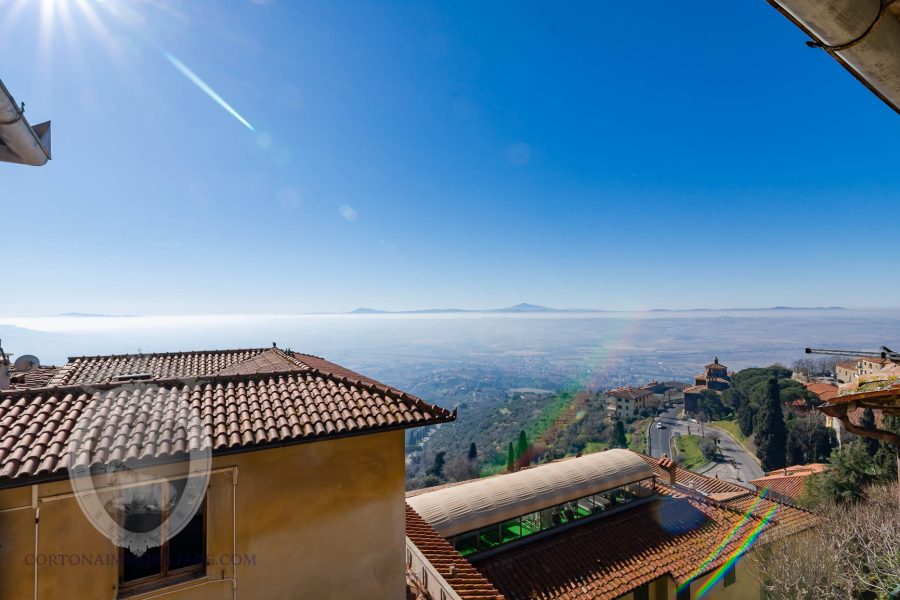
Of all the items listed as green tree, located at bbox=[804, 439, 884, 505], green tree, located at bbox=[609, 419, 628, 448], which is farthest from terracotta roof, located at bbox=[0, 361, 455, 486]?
green tree, located at bbox=[609, 419, 628, 448]

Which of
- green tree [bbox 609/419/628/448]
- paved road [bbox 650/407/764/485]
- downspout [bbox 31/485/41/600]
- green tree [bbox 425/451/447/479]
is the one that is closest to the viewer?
downspout [bbox 31/485/41/600]

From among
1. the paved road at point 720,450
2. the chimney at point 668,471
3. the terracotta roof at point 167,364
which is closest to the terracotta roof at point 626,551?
the chimney at point 668,471

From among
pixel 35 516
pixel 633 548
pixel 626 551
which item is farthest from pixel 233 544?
pixel 633 548

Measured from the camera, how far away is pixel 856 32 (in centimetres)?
178

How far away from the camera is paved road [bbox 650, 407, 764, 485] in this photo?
36.1m

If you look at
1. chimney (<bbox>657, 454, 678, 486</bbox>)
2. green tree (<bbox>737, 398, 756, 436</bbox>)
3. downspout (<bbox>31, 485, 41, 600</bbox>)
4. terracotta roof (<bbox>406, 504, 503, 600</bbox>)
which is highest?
downspout (<bbox>31, 485, 41, 600</bbox>)

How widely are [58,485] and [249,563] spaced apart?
Answer: 229 cm

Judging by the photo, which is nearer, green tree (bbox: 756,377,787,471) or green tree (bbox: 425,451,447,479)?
green tree (bbox: 756,377,787,471)

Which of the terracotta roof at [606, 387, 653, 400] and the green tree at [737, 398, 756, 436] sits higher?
the green tree at [737, 398, 756, 436]

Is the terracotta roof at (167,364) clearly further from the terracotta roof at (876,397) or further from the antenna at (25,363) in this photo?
the terracotta roof at (876,397)

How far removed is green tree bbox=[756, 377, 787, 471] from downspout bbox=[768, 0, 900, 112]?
151ft

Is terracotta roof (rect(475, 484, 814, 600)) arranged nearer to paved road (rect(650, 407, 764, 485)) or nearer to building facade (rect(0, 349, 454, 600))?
building facade (rect(0, 349, 454, 600))

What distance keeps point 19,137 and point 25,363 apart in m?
9.09

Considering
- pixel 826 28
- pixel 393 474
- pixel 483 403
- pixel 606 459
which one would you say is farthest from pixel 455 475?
pixel 483 403
